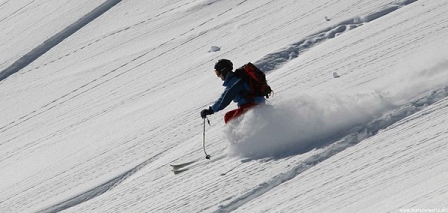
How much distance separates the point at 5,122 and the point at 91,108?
207 cm

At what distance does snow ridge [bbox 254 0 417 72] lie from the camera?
1076cm

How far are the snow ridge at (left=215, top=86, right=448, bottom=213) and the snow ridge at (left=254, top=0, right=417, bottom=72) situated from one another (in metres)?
3.58

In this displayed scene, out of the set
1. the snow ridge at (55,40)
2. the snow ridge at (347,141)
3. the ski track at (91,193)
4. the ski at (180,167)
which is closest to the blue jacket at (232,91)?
the ski at (180,167)

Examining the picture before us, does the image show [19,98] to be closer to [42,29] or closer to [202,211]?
[42,29]

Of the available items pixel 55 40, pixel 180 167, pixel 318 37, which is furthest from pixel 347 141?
pixel 55 40

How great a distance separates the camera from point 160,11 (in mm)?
16266

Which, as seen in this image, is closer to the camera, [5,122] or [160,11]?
[5,122]

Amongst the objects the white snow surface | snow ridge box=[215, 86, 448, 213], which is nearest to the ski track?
the white snow surface

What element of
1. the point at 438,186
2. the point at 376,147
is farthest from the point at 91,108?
the point at 438,186

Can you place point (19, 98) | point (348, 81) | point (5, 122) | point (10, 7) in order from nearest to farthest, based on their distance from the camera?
point (348, 81), point (5, 122), point (19, 98), point (10, 7)

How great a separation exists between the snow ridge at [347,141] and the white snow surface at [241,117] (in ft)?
0.06

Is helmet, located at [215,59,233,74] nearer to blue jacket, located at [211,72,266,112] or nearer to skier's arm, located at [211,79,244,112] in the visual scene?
blue jacket, located at [211,72,266,112]

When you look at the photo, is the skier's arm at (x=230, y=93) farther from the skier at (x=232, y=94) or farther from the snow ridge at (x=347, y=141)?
the snow ridge at (x=347, y=141)

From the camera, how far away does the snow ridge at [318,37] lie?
1076 cm
